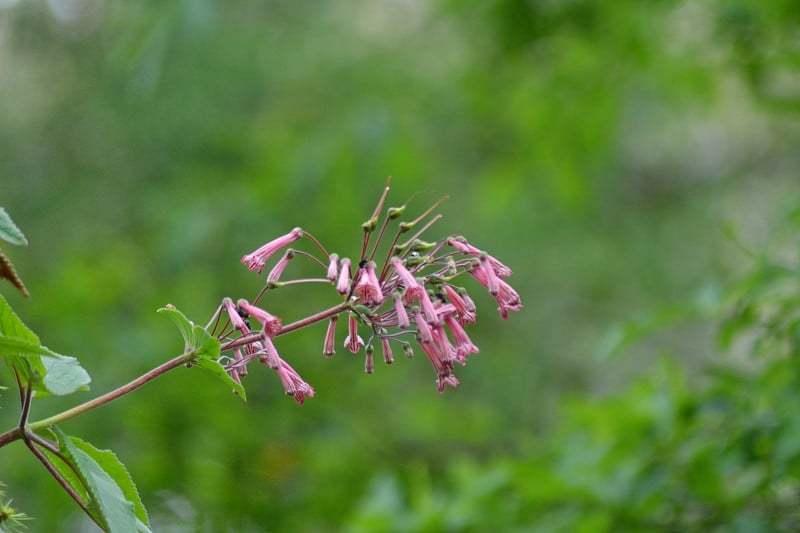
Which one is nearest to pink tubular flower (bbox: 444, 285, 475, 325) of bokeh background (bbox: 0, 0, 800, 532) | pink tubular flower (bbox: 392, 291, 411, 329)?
pink tubular flower (bbox: 392, 291, 411, 329)

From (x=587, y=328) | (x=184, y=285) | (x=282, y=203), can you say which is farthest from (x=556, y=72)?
(x=587, y=328)

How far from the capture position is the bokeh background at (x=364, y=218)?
12.3ft

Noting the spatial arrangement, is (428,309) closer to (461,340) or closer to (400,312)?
(400,312)

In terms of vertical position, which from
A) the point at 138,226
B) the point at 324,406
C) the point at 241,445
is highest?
the point at 138,226

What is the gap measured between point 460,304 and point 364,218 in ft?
15.2

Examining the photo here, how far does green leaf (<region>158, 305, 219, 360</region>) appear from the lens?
4.77 feet

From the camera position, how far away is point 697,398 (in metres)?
3.12

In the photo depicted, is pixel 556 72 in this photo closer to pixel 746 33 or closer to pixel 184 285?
pixel 746 33

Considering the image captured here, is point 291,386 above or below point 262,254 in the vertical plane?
below

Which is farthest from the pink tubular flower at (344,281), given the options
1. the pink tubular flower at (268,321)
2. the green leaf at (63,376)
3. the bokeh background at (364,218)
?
the bokeh background at (364,218)

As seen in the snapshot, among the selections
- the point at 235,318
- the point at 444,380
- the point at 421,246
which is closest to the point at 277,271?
the point at 235,318

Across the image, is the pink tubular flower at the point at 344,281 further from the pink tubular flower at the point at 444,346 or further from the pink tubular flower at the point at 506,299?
the pink tubular flower at the point at 506,299

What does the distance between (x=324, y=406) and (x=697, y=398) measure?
350 centimetres

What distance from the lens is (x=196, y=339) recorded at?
148 centimetres
